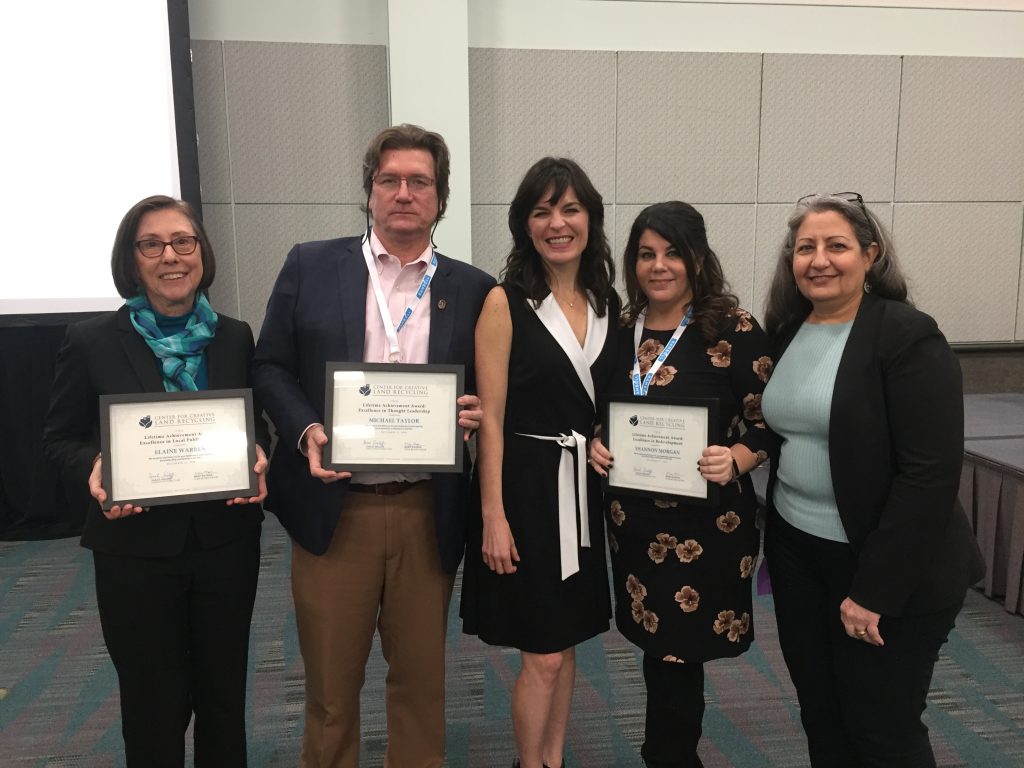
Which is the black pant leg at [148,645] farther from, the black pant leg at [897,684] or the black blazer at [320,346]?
the black pant leg at [897,684]

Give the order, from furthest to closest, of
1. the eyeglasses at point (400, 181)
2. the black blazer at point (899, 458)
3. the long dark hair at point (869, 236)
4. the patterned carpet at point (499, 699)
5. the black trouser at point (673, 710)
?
the patterned carpet at point (499, 699) → the black trouser at point (673, 710) → the eyeglasses at point (400, 181) → the long dark hair at point (869, 236) → the black blazer at point (899, 458)

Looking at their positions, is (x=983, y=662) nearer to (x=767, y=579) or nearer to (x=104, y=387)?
(x=767, y=579)

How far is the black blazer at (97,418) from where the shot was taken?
1.44m

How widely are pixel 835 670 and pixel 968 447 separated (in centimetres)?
205

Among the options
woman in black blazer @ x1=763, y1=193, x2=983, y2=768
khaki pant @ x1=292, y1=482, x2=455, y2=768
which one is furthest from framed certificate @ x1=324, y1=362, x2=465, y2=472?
woman in black blazer @ x1=763, y1=193, x2=983, y2=768

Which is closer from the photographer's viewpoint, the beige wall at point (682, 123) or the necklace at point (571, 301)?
the necklace at point (571, 301)

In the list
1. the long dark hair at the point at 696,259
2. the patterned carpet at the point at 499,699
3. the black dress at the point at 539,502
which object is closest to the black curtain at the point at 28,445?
the patterned carpet at the point at 499,699

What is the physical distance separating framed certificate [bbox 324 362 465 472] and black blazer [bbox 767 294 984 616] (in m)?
0.73

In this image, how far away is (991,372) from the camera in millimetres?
4625

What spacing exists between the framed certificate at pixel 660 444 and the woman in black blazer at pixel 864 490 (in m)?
0.15

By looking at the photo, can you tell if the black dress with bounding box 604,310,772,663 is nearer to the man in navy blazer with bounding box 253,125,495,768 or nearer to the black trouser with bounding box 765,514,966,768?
the black trouser with bounding box 765,514,966,768

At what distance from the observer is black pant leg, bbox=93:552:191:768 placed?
4.75 feet

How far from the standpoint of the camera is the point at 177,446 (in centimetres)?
141

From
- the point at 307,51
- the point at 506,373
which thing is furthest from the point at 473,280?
the point at 307,51
